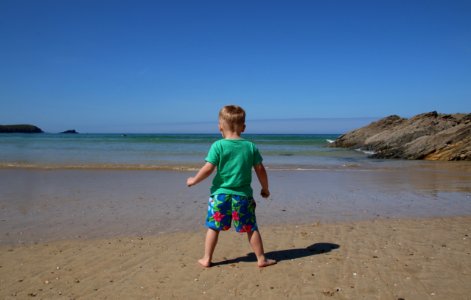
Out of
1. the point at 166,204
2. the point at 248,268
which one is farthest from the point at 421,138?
the point at 248,268

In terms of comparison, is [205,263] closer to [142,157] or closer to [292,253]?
[292,253]

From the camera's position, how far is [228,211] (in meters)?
4.09

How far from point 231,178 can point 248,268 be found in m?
0.91

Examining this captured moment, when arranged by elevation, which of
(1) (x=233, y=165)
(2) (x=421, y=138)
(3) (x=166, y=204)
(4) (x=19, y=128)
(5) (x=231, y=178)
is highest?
(2) (x=421, y=138)

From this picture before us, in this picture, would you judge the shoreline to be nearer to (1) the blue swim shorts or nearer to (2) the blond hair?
(1) the blue swim shorts

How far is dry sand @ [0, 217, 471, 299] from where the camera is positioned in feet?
11.6

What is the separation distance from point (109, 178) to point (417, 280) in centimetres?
1006

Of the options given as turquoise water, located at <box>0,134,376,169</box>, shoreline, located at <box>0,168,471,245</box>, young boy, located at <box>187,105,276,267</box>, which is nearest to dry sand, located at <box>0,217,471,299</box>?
young boy, located at <box>187,105,276,267</box>

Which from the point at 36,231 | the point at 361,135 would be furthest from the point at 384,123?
the point at 36,231

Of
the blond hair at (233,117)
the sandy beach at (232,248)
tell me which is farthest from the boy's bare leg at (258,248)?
the blond hair at (233,117)

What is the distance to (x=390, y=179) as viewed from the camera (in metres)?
12.8

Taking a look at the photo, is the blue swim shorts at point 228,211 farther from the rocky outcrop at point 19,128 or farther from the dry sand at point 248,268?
the rocky outcrop at point 19,128

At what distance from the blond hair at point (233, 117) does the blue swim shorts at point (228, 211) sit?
0.68 metres

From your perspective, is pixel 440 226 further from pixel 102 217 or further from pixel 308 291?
pixel 102 217
